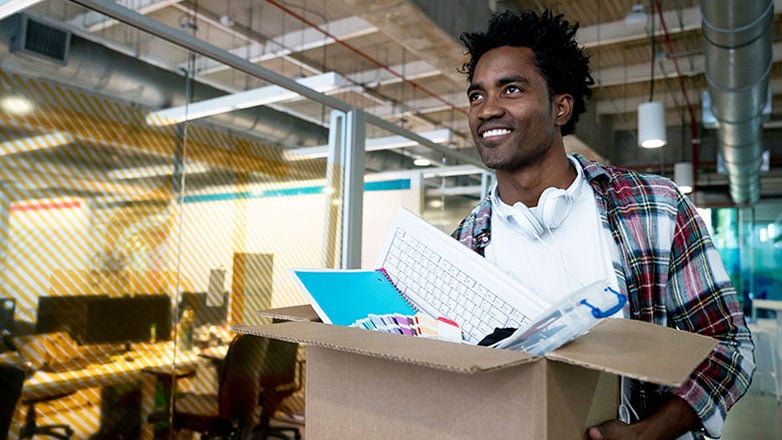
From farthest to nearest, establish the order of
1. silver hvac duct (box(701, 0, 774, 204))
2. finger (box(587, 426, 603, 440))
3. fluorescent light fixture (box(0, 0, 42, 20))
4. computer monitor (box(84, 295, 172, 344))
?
silver hvac duct (box(701, 0, 774, 204))
computer monitor (box(84, 295, 172, 344))
fluorescent light fixture (box(0, 0, 42, 20))
finger (box(587, 426, 603, 440))

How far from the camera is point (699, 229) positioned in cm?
97

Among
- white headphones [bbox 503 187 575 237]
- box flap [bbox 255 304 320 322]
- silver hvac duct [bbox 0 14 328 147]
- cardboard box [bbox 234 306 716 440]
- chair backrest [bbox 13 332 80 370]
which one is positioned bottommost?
chair backrest [bbox 13 332 80 370]

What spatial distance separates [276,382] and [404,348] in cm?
202

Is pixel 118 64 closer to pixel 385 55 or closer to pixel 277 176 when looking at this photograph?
pixel 277 176

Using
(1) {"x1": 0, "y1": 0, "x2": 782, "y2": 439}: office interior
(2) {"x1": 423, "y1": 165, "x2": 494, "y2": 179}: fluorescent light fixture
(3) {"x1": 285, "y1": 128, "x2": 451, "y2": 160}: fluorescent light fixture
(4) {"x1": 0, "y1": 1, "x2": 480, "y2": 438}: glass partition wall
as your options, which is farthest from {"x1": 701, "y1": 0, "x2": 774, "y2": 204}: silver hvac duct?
(4) {"x1": 0, "y1": 1, "x2": 480, "y2": 438}: glass partition wall

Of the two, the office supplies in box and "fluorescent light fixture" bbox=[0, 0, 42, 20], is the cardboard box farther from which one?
"fluorescent light fixture" bbox=[0, 0, 42, 20]

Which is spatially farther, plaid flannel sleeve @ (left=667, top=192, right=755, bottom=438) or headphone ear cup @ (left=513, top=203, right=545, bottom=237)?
headphone ear cup @ (left=513, top=203, right=545, bottom=237)

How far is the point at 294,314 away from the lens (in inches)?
31.4

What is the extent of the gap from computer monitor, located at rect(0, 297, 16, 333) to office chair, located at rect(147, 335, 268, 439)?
0.54 meters

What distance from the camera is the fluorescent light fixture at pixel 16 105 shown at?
143 centimetres

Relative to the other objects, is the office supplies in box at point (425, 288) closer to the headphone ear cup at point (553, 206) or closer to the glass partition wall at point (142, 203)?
the headphone ear cup at point (553, 206)

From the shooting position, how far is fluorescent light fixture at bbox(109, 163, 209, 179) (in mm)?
1732

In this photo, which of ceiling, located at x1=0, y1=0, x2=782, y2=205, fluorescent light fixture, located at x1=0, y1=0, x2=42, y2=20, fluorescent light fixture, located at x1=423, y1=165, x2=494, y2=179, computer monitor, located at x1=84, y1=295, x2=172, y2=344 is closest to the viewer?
fluorescent light fixture, located at x1=0, y1=0, x2=42, y2=20

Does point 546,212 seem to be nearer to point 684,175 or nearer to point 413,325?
point 413,325
